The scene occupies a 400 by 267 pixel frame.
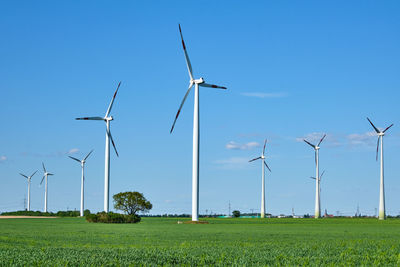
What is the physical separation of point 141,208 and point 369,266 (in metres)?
111

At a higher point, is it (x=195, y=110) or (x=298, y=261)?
(x=195, y=110)

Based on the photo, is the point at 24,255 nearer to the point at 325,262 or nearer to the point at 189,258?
the point at 189,258

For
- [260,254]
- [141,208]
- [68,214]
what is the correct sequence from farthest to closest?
[68,214], [141,208], [260,254]

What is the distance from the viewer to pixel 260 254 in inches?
880

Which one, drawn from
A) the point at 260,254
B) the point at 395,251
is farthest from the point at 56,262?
the point at 395,251

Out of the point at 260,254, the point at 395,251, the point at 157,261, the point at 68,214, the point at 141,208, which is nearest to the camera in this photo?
the point at 157,261

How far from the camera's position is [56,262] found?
58.9 ft

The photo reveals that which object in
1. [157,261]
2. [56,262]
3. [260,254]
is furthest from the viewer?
[260,254]

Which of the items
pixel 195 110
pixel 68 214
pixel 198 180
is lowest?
pixel 68 214

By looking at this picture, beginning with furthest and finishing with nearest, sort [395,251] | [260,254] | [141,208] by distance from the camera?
[141,208] < [395,251] < [260,254]

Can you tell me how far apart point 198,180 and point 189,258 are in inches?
2440

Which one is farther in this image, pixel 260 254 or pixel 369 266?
pixel 260 254

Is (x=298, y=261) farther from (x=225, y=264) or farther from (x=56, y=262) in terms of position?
(x=56, y=262)

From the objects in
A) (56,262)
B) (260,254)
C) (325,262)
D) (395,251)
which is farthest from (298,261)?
(56,262)
